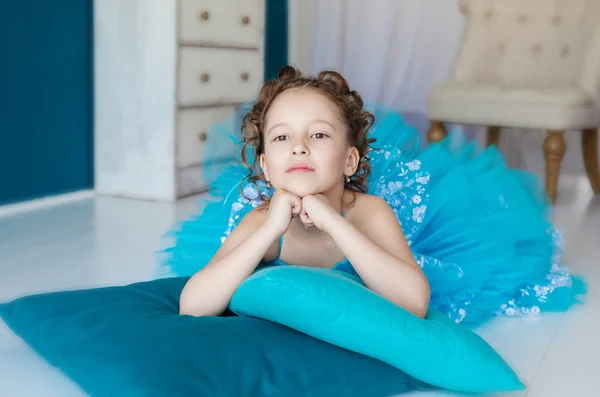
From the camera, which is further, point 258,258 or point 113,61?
point 113,61

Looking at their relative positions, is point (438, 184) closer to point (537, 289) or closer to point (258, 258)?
point (537, 289)

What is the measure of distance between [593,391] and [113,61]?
217 cm

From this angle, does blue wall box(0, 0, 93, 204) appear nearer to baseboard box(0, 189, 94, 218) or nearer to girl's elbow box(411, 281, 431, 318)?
baseboard box(0, 189, 94, 218)

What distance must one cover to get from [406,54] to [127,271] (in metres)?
2.39

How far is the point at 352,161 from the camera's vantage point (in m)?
1.33

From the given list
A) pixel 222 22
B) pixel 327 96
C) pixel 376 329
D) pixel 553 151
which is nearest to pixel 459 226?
pixel 327 96

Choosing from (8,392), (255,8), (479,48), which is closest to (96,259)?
(8,392)

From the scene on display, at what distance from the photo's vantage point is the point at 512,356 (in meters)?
1.37

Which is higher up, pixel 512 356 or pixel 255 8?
pixel 255 8

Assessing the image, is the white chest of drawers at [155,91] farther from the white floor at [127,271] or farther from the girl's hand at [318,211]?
the girl's hand at [318,211]

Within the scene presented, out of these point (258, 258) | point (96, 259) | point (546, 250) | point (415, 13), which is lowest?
point (96, 259)

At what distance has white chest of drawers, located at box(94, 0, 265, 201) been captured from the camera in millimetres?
2820

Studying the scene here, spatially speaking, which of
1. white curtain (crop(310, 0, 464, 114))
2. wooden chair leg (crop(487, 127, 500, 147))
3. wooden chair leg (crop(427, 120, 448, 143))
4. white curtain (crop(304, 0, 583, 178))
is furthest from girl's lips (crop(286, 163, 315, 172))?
white curtain (crop(310, 0, 464, 114))

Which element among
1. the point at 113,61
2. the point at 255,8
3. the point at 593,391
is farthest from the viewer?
the point at 255,8
